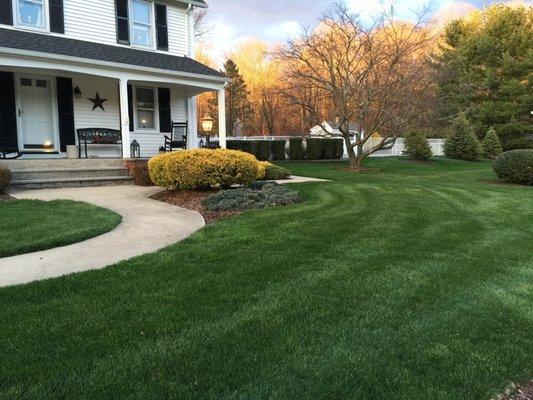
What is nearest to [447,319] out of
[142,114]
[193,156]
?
[193,156]

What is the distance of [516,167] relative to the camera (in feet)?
46.5

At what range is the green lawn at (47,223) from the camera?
17.0ft

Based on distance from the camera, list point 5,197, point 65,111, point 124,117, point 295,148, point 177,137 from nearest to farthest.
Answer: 1. point 5,197
2. point 124,117
3. point 65,111
4. point 177,137
5. point 295,148

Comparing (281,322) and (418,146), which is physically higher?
(418,146)

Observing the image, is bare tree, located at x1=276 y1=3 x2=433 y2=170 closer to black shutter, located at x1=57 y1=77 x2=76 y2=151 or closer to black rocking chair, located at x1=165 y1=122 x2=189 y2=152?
black rocking chair, located at x1=165 y1=122 x2=189 y2=152

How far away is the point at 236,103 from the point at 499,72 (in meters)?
22.5

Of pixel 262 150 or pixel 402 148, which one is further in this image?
pixel 402 148

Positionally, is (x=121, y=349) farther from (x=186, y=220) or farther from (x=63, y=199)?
(x=63, y=199)

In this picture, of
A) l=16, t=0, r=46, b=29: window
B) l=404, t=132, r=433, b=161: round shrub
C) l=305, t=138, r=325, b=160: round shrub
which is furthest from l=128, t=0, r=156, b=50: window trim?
l=404, t=132, r=433, b=161: round shrub

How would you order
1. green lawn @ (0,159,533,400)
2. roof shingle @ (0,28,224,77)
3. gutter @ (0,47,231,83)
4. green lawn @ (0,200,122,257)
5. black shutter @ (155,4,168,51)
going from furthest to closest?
1. black shutter @ (155,4,168,51)
2. roof shingle @ (0,28,224,77)
3. gutter @ (0,47,231,83)
4. green lawn @ (0,200,122,257)
5. green lawn @ (0,159,533,400)

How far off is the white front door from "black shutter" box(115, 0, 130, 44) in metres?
2.49

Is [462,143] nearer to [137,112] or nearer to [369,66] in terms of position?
[369,66]

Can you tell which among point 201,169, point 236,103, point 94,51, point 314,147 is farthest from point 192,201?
point 236,103

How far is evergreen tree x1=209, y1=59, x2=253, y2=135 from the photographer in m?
43.3
